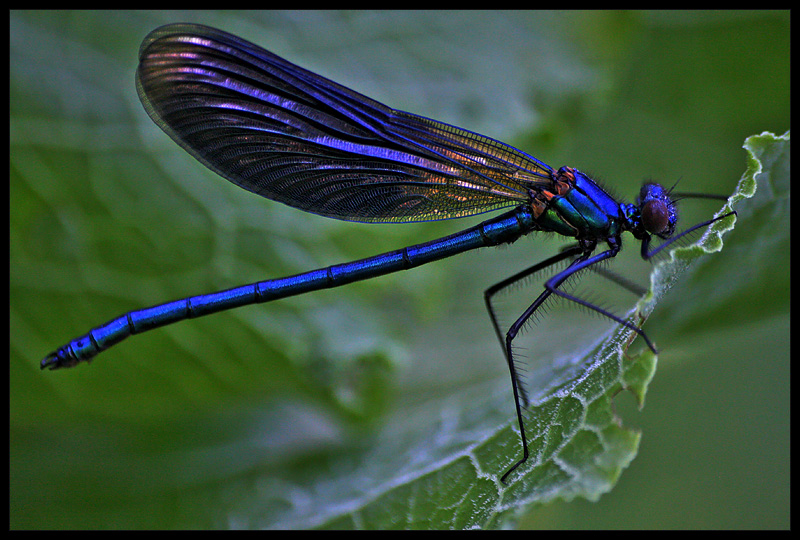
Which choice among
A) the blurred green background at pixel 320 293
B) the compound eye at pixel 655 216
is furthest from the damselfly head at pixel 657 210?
the blurred green background at pixel 320 293

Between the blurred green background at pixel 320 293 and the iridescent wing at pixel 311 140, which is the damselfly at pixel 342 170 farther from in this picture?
the blurred green background at pixel 320 293

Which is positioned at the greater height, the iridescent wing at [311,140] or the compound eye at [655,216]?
the iridescent wing at [311,140]

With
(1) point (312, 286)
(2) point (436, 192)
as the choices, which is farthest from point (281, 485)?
(2) point (436, 192)

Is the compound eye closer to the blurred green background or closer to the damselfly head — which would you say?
the damselfly head

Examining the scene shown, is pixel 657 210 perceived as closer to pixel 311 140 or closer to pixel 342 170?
pixel 342 170

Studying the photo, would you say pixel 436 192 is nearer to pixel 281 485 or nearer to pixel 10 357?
pixel 281 485

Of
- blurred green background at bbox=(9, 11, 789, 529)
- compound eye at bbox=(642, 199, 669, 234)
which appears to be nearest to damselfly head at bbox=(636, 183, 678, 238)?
compound eye at bbox=(642, 199, 669, 234)

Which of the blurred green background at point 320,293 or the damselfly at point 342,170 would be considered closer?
the damselfly at point 342,170

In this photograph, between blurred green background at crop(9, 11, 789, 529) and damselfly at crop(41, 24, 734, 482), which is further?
blurred green background at crop(9, 11, 789, 529)
